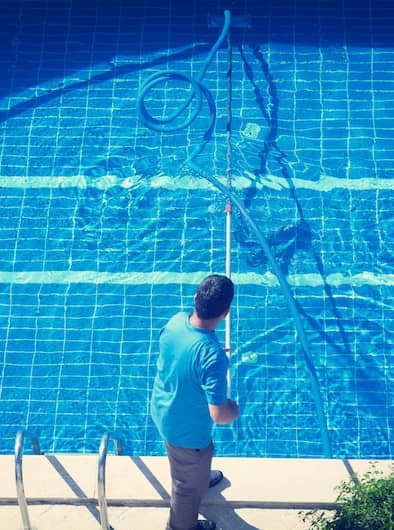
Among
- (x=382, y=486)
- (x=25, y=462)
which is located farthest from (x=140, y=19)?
(x=382, y=486)

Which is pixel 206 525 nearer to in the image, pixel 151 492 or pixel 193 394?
pixel 151 492

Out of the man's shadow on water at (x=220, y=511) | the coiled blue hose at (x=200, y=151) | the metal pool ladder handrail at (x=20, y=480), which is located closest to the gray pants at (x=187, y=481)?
the man's shadow on water at (x=220, y=511)

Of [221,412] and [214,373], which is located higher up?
[214,373]

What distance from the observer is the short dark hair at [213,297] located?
3.09 m

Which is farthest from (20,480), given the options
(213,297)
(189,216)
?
(189,216)

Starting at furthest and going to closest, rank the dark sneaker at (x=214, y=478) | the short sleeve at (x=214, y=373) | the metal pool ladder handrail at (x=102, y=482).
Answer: the dark sneaker at (x=214, y=478), the metal pool ladder handrail at (x=102, y=482), the short sleeve at (x=214, y=373)

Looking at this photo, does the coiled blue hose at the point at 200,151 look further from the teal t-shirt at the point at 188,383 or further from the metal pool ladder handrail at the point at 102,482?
the metal pool ladder handrail at the point at 102,482

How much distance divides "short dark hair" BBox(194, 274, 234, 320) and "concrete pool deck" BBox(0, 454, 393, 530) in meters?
1.20

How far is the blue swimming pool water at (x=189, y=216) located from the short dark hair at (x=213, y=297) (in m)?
2.33

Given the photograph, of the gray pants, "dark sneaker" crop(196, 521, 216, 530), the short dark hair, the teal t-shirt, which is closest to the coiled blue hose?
"dark sneaker" crop(196, 521, 216, 530)

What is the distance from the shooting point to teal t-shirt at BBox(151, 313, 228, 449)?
3.07 m

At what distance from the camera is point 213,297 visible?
10.1ft

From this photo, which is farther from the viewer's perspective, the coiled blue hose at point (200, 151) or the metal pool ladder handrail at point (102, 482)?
the coiled blue hose at point (200, 151)

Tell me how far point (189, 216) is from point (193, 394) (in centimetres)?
307
